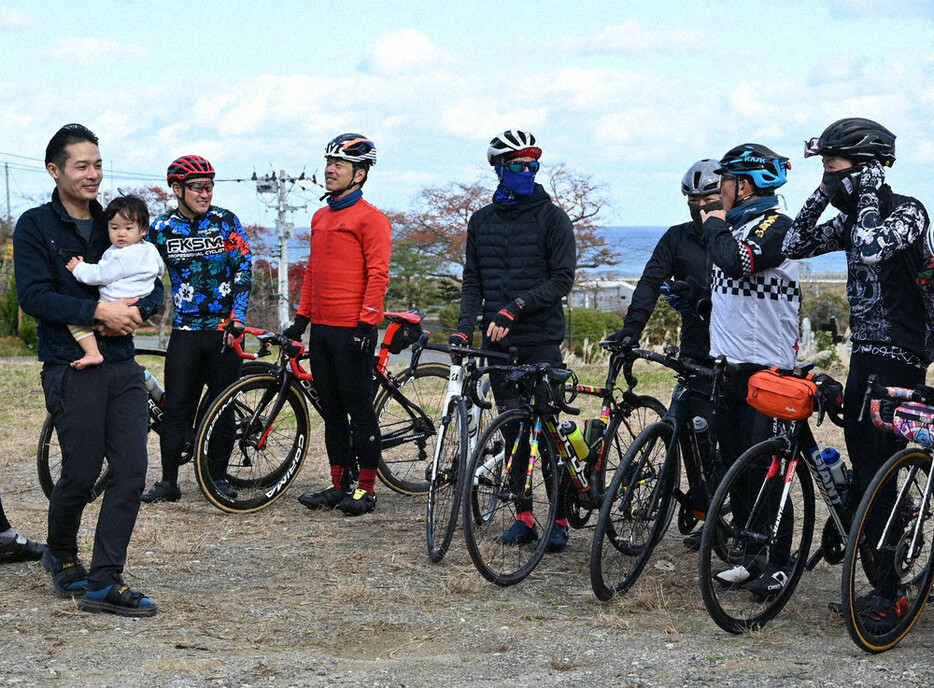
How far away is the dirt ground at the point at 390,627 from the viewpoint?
13.4 feet

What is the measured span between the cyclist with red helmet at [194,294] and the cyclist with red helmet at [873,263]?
152 inches

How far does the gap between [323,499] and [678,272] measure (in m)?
2.70

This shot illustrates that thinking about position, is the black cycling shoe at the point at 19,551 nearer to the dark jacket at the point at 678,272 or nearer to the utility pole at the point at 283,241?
the dark jacket at the point at 678,272

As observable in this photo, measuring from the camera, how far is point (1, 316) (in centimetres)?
3553

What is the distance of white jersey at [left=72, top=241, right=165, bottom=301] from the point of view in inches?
186

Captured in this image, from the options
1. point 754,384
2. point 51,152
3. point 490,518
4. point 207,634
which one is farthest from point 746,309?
point 51,152

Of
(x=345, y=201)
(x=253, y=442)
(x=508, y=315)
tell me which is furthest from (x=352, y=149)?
(x=253, y=442)

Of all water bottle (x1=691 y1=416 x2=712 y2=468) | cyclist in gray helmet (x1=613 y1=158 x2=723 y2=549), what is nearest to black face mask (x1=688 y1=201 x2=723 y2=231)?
cyclist in gray helmet (x1=613 y1=158 x2=723 y2=549)

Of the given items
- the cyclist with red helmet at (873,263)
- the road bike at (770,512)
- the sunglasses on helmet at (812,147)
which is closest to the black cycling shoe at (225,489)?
the road bike at (770,512)

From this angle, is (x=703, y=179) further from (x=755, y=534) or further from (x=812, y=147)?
(x=755, y=534)

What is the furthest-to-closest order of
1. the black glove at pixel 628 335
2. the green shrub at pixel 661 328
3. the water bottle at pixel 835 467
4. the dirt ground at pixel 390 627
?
the green shrub at pixel 661 328 → the black glove at pixel 628 335 → the water bottle at pixel 835 467 → the dirt ground at pixel 390 627

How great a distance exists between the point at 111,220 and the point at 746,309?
296cm

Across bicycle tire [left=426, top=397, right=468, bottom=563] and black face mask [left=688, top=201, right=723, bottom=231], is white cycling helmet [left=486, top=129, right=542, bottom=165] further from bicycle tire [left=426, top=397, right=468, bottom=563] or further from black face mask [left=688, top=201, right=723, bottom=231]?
bicycle tire [left=426, top=397, right=468, bottom=563]

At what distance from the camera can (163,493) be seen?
7164 mm
